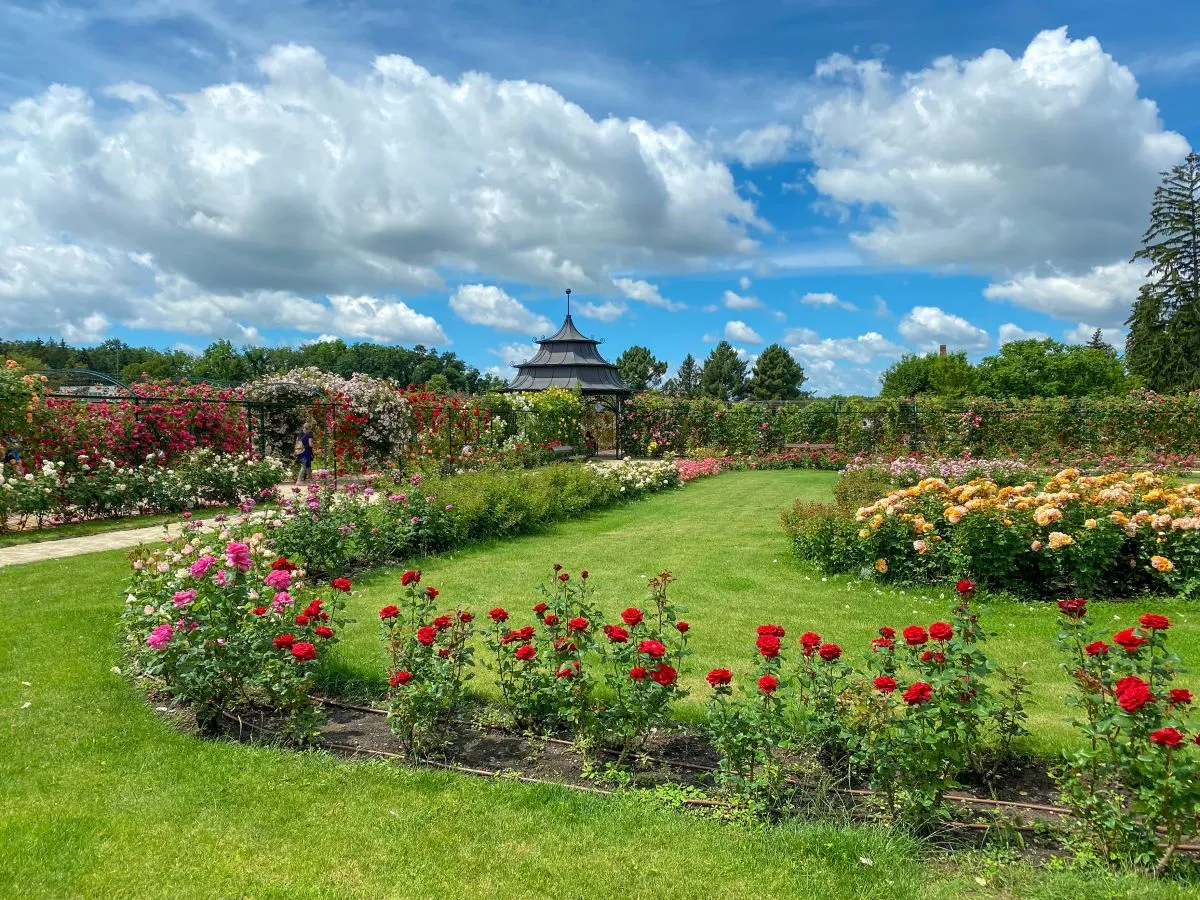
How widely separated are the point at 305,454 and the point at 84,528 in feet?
16.0

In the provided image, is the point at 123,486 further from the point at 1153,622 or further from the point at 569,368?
the point at 569,368

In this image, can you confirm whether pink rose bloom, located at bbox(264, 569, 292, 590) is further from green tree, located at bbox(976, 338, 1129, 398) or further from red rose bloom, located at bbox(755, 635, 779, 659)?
green tree, located at bbox(976, 338, 1129, 398)

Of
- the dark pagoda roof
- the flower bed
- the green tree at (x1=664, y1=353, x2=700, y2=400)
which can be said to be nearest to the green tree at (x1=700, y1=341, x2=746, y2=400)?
the green tree at (x1=664, y1=353, x2=700, y2=400)

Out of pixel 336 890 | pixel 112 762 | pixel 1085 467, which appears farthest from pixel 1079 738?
pixel 1085 467

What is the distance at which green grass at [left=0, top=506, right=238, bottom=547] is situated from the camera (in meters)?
8.68

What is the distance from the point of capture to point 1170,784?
7.24 ft

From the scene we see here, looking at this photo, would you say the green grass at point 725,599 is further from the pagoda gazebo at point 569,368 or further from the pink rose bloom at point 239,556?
the pagoda gazebo at point 569,368

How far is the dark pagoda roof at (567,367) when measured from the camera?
85.3 ft

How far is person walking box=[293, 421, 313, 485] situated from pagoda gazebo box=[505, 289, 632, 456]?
11104 millimetres

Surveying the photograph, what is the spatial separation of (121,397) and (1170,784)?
40.3ft

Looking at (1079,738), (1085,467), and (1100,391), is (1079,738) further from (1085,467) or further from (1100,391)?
(1100,391)

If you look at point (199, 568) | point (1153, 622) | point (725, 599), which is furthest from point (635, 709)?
point (725, 599)

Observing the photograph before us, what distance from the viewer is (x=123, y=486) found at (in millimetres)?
10195

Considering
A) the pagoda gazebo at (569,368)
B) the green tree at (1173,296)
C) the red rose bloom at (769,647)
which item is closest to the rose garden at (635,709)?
the red rose bloom at (769,647)
